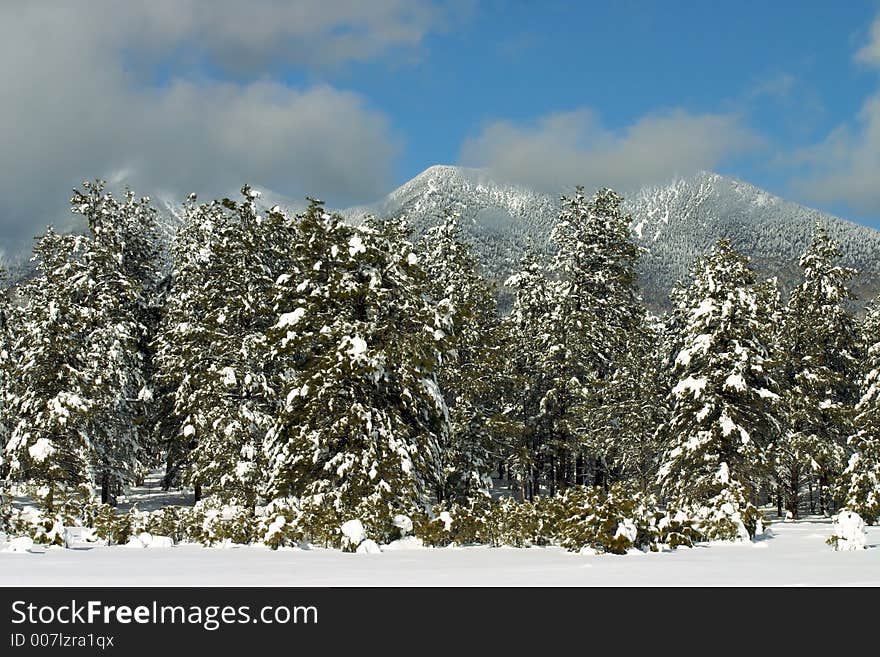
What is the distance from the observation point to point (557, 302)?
34.4 m

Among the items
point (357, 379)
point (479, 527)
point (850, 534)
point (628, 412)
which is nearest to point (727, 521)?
point (850, 534)

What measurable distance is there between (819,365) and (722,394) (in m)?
12.2

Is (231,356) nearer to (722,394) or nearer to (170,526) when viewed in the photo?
(170,526)

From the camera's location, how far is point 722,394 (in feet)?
85.8

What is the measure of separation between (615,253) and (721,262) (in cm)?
949

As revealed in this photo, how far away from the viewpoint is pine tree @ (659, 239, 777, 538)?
83.4 ft

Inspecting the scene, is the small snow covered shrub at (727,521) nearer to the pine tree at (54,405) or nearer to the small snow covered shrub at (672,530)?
the small snow covered shrub at (672,530)

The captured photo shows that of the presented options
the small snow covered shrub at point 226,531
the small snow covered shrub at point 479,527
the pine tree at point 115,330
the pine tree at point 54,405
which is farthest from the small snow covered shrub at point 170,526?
the pine tree at point 115,330

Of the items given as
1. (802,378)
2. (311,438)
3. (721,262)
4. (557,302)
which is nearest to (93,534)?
(311,438)

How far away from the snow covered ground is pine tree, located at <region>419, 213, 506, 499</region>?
34.4ft

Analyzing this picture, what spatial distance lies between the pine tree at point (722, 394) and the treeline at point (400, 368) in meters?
0.08

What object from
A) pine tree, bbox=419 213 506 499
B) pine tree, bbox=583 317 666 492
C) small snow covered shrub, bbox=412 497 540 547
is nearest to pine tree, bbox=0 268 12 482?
pine tree, bbox=419 213 506 499

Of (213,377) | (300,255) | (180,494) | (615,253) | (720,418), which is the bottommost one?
(180,494)
